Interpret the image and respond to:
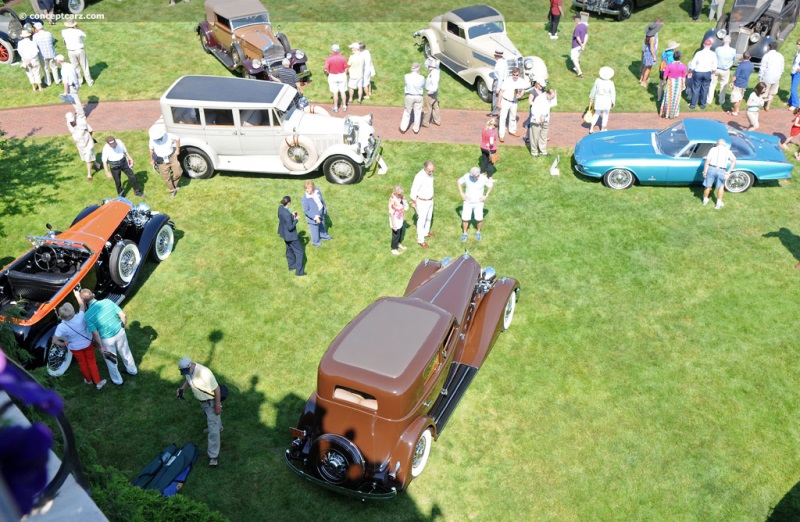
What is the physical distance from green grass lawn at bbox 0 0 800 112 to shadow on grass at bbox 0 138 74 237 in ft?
8.88

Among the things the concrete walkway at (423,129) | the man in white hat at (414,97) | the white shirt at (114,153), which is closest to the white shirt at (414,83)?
the man in white hat at (414,97)

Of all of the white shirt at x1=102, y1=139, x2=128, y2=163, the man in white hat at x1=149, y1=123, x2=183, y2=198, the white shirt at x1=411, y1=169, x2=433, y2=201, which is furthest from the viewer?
the man in white hat at x1=149, y1=123, x2=183, y2=198

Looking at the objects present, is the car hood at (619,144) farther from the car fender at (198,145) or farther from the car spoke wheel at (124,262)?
the car spoke wheel at (124,262)

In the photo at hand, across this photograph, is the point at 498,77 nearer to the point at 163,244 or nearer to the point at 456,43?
the point at 456,43

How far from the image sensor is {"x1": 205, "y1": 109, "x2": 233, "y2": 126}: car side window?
44.1ft

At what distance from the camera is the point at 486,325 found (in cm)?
970

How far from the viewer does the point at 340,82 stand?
54.0ft

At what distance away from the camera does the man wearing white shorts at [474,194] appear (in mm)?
11836

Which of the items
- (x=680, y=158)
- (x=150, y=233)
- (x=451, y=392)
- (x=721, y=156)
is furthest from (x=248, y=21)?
(x=451, y=392)

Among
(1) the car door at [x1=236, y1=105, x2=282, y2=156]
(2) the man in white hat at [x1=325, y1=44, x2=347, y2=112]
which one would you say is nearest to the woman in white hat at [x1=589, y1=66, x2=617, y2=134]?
(2) the man in white hat at [x1=325, y1=44, x2=347, y2=112]

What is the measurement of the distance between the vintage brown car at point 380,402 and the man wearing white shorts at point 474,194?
147 inches

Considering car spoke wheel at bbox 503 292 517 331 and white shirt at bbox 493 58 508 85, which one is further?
white shirt at bbox 493 58 508 85

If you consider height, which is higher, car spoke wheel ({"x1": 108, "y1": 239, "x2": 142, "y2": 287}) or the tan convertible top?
the tan convertible top

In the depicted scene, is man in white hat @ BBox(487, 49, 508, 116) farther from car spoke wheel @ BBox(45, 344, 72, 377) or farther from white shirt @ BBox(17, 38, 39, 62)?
white shirt @ BBox(17, 38, 39, 62)
